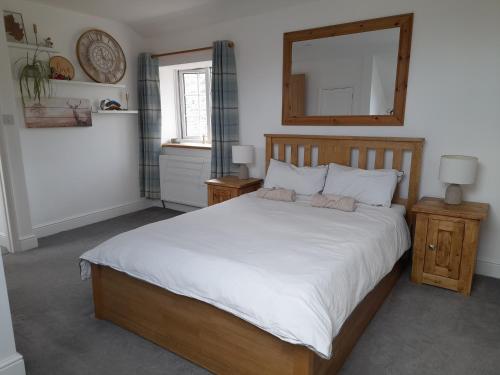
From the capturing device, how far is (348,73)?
3205mm

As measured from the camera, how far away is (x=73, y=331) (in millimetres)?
2145

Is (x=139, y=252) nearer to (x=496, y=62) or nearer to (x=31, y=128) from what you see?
(x=31, y=128)

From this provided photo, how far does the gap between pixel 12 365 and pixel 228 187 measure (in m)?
2.31

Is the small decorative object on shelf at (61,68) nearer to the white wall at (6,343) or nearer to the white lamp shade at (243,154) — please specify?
the white lamp shade at (243,154)

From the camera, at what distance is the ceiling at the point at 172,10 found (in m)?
3.51

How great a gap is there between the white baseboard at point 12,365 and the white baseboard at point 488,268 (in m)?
3.26

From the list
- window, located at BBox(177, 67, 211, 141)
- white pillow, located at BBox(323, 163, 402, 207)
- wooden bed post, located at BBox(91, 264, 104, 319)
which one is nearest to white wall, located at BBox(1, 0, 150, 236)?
window, located at BBox(177, 67, 211, 141)

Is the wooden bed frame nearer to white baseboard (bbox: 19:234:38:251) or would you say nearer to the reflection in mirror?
the reflection in mirror

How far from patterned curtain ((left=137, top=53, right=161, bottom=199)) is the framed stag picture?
72 centimetres

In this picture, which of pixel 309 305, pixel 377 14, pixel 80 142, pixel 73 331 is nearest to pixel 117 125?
pixel 80 142

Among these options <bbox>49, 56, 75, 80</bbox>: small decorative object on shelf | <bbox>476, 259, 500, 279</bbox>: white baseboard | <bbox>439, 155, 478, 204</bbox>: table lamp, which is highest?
<bbox>49, 56, 75, 80</bbox>: small decorative object on shelf

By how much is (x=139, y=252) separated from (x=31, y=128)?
7.87 ft

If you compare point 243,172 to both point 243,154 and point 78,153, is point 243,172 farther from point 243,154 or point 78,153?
point 78,153

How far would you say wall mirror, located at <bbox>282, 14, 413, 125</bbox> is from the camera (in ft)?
9.71
